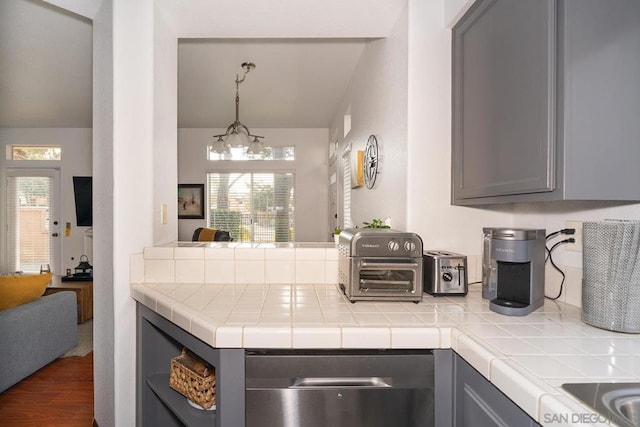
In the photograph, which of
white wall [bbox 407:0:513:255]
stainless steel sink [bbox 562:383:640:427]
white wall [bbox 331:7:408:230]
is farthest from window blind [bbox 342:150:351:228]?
stainless steel sink [bbox 562:383:640:427]

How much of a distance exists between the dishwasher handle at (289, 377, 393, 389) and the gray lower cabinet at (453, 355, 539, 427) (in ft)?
0.67

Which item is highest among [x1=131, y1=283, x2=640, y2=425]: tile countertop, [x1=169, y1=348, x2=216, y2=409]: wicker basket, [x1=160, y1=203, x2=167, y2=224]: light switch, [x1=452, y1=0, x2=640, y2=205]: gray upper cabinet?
[x1=452, y1=0, x2=640, y2=205]: gray upper cabinet

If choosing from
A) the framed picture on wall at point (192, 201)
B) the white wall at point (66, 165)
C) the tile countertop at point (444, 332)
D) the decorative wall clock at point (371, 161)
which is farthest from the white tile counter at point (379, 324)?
the white wall at point (66, 165)

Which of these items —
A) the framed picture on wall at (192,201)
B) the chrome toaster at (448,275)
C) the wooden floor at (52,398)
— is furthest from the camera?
the framed picture on wall at (192,201)

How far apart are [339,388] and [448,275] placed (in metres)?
0.69

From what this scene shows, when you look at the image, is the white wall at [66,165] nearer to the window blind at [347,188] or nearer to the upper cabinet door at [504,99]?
the window blind at [347,188]

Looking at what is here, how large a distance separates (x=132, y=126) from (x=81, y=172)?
5084 mm

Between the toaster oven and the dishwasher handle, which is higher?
the toaster oven

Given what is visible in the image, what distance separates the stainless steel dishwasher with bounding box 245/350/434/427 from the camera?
1.12 m

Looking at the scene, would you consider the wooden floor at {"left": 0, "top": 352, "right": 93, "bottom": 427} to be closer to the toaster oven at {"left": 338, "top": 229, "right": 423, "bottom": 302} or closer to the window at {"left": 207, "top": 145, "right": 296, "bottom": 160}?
the toaster oven at {"left": 338, "top": 229, "right": 423, "bottom": 302}

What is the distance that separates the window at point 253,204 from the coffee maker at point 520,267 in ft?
17.0

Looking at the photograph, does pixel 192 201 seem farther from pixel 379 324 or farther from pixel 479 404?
pixel 479 404

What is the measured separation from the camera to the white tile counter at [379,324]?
82cm

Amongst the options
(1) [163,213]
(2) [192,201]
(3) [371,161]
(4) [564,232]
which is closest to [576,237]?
(4) [564,232]
